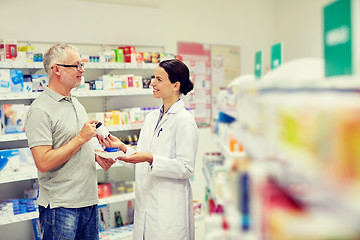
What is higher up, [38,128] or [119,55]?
[119,55]

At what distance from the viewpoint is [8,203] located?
387 cm

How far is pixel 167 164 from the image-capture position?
2.64m

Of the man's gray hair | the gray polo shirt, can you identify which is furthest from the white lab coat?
the man's gray hair

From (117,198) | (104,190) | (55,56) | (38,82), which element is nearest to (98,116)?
(38,82)

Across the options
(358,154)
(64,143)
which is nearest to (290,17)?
(64,143)

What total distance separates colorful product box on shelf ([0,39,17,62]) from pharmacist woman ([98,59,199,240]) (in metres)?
1.60

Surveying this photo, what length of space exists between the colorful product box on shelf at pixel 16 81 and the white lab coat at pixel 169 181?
1.67m

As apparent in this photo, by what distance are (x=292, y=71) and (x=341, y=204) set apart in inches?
21.5

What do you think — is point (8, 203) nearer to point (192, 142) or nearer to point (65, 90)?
point (65, 90)

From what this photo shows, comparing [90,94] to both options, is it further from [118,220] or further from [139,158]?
[139,158]

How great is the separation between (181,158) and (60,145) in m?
0.79

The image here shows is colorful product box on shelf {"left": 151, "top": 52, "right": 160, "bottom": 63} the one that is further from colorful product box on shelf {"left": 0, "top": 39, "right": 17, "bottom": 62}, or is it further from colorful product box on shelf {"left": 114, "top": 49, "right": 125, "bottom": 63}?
colorful product box on shelf {"left": 0, "top": 39, "right": 17, "bottom": 62}

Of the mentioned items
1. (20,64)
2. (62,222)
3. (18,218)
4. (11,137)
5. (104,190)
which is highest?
(20,64)

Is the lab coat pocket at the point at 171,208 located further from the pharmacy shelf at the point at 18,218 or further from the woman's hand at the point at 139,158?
the pharmacy shelf at the point at 18,218
